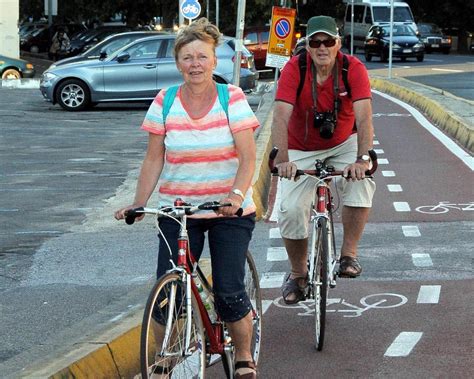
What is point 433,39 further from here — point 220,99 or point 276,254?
point 220,99

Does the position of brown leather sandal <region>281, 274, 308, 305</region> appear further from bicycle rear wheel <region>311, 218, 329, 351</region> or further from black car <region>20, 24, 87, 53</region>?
black car <region>20, 24, 87, 53</region>

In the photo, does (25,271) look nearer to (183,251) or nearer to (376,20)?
(183,251)

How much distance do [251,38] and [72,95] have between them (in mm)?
Result: 15809

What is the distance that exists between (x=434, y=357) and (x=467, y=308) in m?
1.27

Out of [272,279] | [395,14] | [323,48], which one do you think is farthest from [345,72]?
[395,14]

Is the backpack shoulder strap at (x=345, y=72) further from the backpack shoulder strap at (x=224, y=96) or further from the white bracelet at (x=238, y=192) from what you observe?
the white bracelet at (x=238, y=192)

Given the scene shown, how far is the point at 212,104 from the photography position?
19.2ft

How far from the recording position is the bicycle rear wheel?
7094 millimetres

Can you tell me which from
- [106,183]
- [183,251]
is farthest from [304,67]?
[106,183]

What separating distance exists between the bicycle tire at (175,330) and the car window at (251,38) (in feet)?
123

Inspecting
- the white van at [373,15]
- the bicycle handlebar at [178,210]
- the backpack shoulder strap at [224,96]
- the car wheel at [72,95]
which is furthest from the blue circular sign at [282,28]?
the white van at [373,15]

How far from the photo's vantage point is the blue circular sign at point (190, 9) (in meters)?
31.7

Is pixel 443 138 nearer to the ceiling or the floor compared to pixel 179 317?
nearer to the floor

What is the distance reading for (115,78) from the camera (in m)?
28.0
